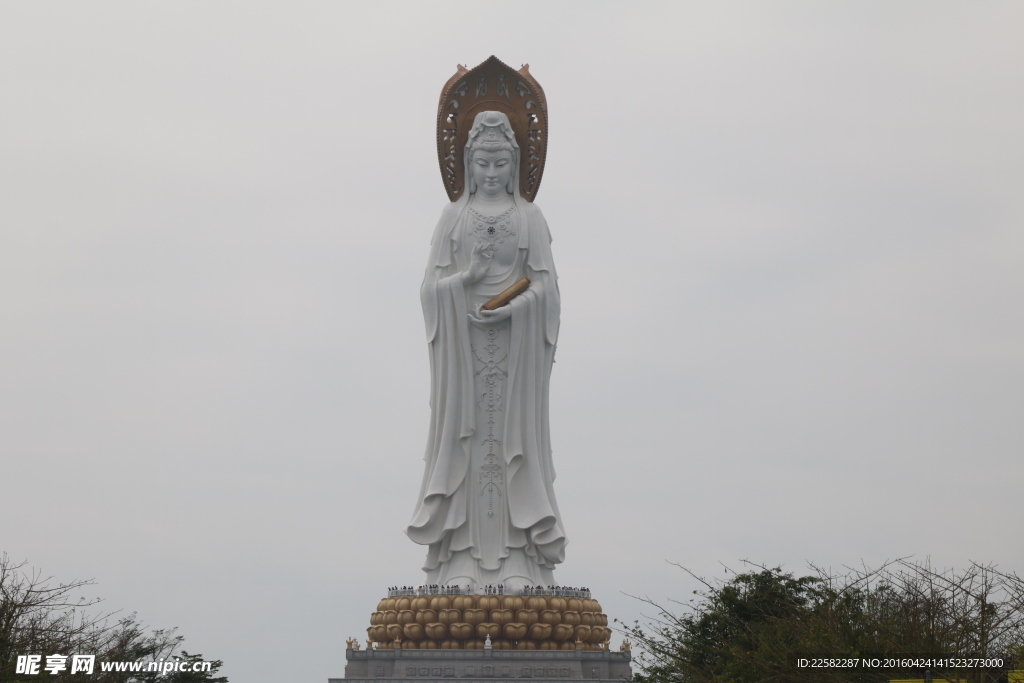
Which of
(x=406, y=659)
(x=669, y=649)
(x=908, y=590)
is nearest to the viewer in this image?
(x=908, y=590)

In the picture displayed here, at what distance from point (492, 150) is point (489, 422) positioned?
3.64 m

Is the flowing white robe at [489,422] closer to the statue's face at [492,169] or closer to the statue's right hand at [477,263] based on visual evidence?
the statue's right hand at [477,263]

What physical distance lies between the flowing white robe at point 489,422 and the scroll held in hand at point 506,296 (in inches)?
3.7

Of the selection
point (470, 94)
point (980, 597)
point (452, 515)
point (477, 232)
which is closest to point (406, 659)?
point (452, 515)

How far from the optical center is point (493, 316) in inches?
930

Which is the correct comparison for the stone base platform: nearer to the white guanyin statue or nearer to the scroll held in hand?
the white guanyin statue

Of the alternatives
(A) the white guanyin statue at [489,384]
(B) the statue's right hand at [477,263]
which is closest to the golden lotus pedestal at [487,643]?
(A) the white guanyin statue at [489,384]

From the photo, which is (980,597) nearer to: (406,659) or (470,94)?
(406,659)

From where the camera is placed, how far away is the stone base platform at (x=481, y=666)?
21547 millimetres

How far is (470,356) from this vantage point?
23734 mm

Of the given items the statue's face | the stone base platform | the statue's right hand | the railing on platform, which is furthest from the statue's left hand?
the stone base platform

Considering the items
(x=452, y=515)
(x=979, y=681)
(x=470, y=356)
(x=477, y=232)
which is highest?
(x=477, y=232)

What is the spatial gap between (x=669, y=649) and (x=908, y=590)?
5.21 m

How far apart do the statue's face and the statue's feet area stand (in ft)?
18.2
